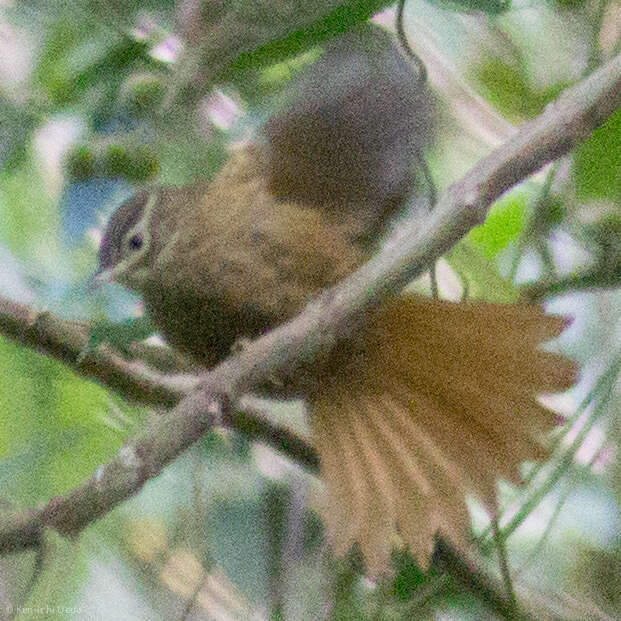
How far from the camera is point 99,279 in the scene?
45.1 inches

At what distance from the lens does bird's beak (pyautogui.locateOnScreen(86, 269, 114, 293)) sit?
1122 mm

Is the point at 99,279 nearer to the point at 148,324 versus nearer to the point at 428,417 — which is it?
the point at 148,324

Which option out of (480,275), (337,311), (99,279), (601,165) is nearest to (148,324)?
(99,279)

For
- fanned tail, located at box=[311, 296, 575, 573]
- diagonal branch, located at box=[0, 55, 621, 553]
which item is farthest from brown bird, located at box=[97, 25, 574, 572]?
diagonal branch, located at box=[0, 55, 621, 553]

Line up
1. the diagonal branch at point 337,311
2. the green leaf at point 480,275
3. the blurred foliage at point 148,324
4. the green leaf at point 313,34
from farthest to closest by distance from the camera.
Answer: the green leaf at point 480,275 → the blurred foliage at point 148,324 → the green leaf at point 313,34 → the diagonal branch at point 337,311

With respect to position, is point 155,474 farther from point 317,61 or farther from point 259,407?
point 317,61

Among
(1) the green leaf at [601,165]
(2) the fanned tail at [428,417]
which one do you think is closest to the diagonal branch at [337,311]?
(2) the fanned tail at [428,417]

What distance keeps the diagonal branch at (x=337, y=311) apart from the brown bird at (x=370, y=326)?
0.49 feet

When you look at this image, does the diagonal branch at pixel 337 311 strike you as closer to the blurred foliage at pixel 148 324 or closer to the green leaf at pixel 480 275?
the blurred foliage at pixel 148 324

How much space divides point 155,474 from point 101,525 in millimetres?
152

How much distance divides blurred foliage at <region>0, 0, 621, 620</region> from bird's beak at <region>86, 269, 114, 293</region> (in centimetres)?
2

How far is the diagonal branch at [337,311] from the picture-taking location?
2.61 ft

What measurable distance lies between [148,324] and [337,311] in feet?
0.84

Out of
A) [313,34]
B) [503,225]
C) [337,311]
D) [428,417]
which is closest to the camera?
[337,311]
